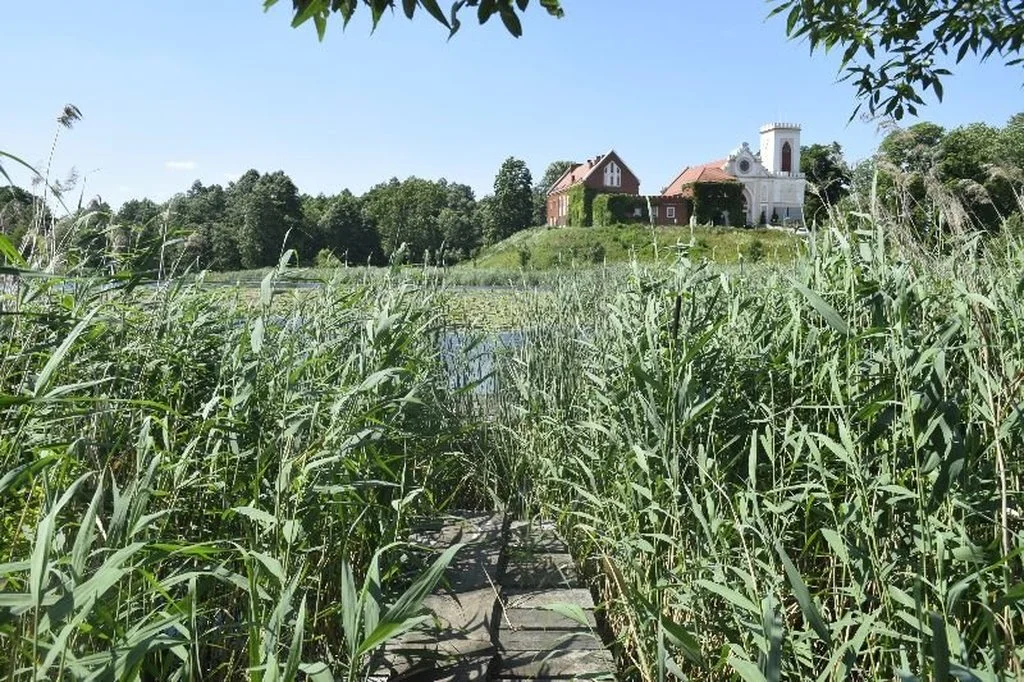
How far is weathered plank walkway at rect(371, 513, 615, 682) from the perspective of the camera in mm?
1959

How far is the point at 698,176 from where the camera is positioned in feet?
171

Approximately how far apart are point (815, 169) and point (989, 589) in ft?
6.25

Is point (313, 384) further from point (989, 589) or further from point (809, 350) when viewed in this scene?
point (989, 589)

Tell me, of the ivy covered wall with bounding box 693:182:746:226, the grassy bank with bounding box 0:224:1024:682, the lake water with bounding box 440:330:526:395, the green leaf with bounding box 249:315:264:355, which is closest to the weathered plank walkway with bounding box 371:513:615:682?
the grassy bank with bounding box 0:224:1024:682

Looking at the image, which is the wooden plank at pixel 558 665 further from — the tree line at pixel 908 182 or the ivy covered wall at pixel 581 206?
the ivy covered wall at pixel 581 206

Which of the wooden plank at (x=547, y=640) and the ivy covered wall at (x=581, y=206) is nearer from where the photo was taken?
the wooden plank at (x=547, y=640)

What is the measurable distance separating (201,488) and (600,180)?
5440 centimetres

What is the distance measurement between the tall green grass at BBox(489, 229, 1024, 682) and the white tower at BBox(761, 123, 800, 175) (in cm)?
5951

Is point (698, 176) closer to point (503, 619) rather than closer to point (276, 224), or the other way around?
point (276, 224)

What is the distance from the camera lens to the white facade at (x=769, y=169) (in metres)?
51.0

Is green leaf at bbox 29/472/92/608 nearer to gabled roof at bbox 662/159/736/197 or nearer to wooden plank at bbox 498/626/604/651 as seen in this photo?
wooden plank at bbox 498/626/604/651

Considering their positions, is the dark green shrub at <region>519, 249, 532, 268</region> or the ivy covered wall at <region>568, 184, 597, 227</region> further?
the ivy covered wall at <region>568, 184, 597, 227</region>

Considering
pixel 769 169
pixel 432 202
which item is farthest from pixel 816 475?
pixel 769 169

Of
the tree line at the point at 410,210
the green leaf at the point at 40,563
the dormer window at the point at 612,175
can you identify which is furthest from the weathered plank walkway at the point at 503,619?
the dormer window at the point at 612,175
